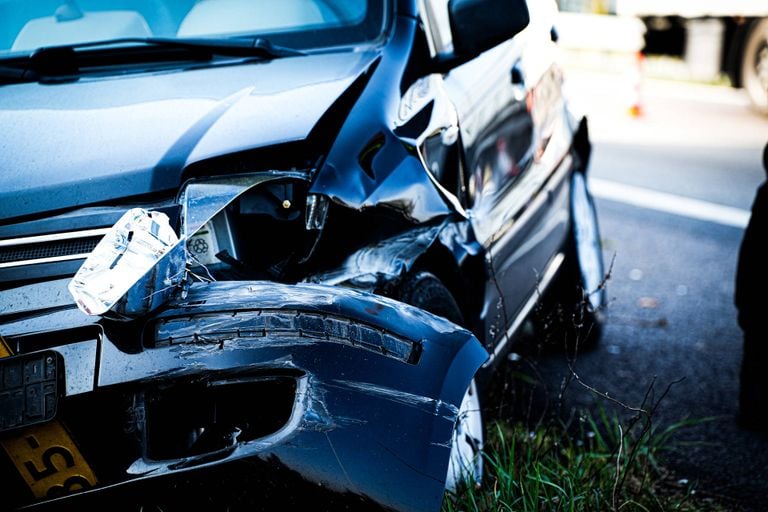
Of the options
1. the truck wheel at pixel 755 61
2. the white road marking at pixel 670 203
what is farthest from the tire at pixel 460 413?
the truck wheel at pixel 755 61

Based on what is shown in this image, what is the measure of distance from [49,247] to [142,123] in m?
0.49

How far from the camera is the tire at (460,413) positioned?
2648mm

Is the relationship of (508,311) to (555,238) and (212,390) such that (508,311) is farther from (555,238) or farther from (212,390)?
(212,390)

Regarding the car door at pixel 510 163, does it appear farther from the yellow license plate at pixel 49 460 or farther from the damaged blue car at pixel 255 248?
the yellow license plate at pixel 49 460

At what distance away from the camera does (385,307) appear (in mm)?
2154

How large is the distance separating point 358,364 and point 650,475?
1765 millimetres

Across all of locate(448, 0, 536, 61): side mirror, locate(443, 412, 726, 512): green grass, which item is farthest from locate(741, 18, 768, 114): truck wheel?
locate(448, 0, 536, 61): side mirror

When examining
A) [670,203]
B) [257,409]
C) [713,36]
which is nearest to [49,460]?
[257,409]

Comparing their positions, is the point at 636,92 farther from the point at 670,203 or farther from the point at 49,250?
the point at 49,250

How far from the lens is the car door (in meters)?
3.24

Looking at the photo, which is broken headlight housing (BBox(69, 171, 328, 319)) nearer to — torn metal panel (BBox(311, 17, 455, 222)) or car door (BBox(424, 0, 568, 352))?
torn metal panel (BBox(311, 17, 455, 222))

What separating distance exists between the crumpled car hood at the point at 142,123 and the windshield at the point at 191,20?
23 cm

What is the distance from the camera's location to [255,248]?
2463 mm

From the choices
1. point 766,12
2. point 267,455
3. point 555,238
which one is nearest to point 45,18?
point 267,455
